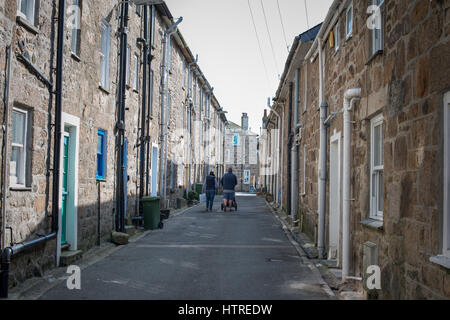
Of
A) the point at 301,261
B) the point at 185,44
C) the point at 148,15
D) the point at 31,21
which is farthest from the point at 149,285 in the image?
the point at 185,44

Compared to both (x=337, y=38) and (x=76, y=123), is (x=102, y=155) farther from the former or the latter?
(x=337, y=38)

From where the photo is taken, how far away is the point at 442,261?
13.5ft

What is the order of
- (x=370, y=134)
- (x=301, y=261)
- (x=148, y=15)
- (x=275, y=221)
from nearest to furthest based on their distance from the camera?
1. (x=370, y=134)
2. (x=301, y=261)
3. (x=148, y=15)
4. (x=275, y=221)

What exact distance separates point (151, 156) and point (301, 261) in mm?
8751

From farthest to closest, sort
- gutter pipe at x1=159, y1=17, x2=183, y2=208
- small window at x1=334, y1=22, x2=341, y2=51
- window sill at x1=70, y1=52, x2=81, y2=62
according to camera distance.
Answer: gutter pipe at x1=159, y1=17, x2=183, y2=208 < small window at x1=334, y1=22, x2=341, y2=51 < window sill at x1=70, y1=52, x2=81, y2=62

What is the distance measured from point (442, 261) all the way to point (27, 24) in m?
6.16

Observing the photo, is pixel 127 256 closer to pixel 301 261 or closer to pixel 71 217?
pixel 71 217

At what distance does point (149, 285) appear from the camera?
23.4 feet

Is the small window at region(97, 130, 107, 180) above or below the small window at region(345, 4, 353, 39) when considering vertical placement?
below

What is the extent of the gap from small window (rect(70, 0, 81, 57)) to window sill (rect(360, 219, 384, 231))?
6.17 m

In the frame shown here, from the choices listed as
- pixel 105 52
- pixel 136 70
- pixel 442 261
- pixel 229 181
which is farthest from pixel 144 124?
pixel 442 261

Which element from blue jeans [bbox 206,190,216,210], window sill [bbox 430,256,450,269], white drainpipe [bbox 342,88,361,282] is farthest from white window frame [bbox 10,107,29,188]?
blue jeans [bbox 206,190,216,210]

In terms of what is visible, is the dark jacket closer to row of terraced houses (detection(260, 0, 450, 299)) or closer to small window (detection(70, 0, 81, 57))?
row of terraced houses (detection(260, 0, 450, 299))

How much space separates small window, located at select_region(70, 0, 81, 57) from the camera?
9523mm
